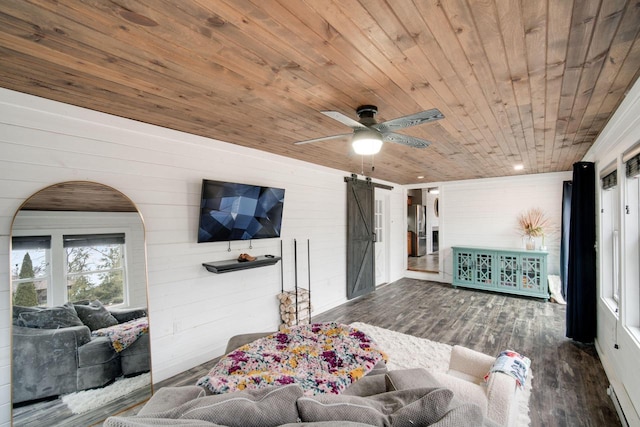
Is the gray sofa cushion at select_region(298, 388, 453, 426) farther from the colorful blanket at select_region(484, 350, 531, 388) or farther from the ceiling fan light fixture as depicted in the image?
the ceiling fan light fixture

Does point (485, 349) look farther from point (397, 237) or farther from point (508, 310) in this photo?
point (397, 237)

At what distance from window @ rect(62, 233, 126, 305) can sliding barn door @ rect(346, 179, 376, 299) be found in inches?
143

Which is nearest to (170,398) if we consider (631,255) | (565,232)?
(631,255)

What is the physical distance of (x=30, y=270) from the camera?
2072 millimetres

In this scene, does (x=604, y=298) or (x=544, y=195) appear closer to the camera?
(x=604, y=298)

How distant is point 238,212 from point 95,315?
1560 mm

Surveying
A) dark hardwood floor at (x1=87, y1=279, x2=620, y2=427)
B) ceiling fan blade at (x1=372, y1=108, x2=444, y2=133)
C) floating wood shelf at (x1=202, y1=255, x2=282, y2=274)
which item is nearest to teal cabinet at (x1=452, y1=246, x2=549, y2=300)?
dark hardwood floor at (x1=87, y1=279, x2=620, y2=427)

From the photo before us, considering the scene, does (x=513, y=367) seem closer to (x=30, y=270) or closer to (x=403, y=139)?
(x=403, y=139)

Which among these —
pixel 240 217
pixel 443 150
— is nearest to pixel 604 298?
pixel 443 150

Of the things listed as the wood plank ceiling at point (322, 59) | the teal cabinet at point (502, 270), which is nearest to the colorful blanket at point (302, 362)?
the wood plank ceiling at point (322, 59)

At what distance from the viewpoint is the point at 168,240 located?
9.45ft

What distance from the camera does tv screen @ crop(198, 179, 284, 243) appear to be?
3062 millimetres

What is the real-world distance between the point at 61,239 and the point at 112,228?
13.3 inches

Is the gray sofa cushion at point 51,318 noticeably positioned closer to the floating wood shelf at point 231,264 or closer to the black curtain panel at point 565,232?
the floating wood shelf at point 231,264
